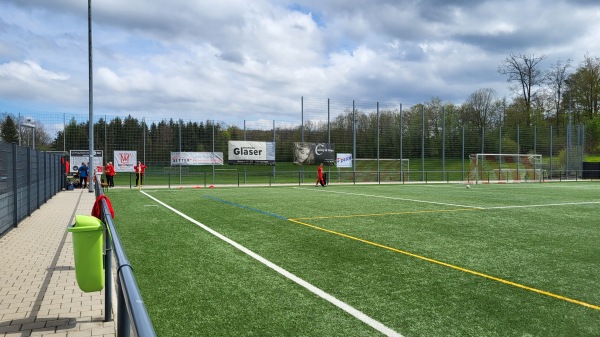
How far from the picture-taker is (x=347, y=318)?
15.0 ft

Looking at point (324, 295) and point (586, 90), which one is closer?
point (324, 295)

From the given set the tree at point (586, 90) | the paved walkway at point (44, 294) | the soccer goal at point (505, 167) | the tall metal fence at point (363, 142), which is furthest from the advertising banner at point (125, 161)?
the tree at point (586, 90)

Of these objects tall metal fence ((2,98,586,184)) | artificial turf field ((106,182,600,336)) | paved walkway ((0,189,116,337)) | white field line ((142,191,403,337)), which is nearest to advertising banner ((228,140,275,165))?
Answer: tall metal fence ((2,98,586,184))

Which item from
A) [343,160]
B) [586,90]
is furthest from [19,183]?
[586,90]

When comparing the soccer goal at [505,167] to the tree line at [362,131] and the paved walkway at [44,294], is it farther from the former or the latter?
the paved walkway at [44,294]

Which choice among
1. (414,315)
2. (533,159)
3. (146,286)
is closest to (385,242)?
(414,315)

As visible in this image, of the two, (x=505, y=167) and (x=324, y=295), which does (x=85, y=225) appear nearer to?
(x=324, y=295)

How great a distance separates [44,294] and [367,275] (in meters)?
4.17

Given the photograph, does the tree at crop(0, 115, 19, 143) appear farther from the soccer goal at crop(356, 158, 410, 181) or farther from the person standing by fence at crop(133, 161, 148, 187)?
the soccer goal at crop(356, 158, 410, 181)

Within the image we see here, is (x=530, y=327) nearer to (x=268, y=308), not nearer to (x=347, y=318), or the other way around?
(x=347, y=318)

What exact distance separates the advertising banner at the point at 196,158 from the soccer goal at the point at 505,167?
21617mm

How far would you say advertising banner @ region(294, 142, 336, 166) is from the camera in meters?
35.8

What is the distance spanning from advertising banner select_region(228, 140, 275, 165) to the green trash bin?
29626 mm

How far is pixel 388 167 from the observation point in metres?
38.5
